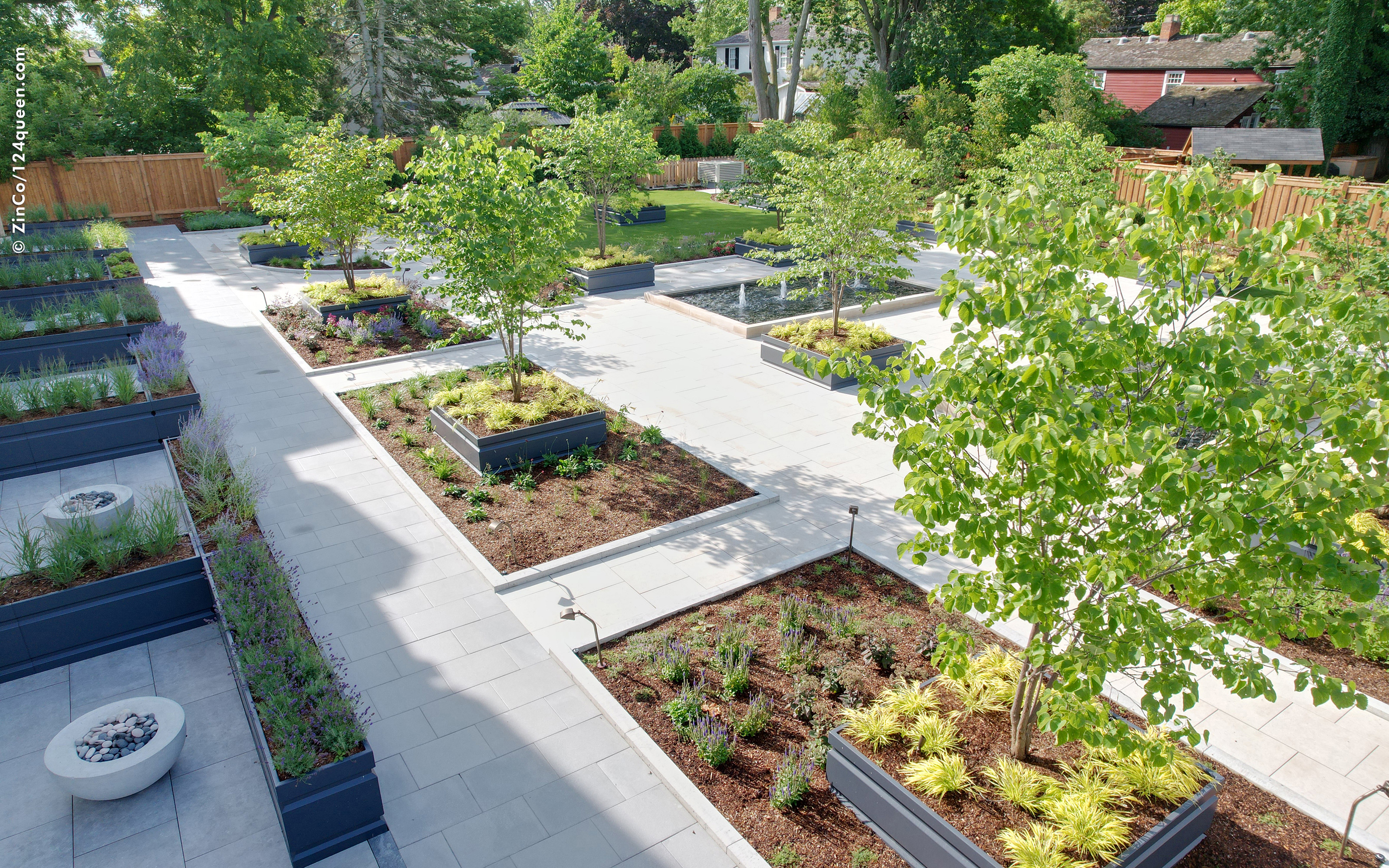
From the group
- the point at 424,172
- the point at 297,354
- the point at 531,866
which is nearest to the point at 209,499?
the point at 424,172

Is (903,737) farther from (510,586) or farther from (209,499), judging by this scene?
(209,499)

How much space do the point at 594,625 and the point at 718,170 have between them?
3278cm

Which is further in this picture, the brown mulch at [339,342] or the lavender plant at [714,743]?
the brown mulch at [339,342]

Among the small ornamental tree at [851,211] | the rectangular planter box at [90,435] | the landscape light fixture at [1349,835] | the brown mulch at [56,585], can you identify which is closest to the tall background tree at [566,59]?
the small ornamental tree at [851,211]

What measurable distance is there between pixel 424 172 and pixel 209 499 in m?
4.53

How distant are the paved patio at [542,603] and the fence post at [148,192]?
1601 cm

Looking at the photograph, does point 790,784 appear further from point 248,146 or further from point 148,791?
point 248,146

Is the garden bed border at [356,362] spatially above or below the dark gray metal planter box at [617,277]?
below

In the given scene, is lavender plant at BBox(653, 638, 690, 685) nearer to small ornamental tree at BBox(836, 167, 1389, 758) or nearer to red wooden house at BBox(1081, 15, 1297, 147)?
small ornamental tree at BBox(836, 167, 1389, 758)

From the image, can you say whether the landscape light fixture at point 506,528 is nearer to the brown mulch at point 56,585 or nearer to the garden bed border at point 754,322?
the brown mulch at point 56,585

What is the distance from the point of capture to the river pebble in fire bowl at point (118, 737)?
17.8 feet

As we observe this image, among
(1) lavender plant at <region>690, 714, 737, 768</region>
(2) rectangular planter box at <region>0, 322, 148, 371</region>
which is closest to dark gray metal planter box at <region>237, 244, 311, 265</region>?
(2) rectangular planter box at <region>0, 322, 148, 371</region>

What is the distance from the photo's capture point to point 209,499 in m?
7.99

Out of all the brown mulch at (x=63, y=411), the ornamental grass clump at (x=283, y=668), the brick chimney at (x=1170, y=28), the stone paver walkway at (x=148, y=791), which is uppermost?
the brick chimney at (x=1170, y=28)
